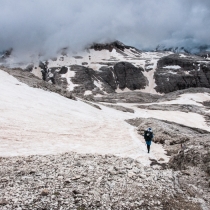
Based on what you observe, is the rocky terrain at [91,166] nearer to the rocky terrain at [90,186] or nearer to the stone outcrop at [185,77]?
the rocky terrain at [90,186]

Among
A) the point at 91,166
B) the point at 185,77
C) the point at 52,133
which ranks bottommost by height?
the point at 52,133

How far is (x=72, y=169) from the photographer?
14.0m

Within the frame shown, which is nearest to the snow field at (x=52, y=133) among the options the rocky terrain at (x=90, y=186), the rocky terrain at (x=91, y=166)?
the rocky terrain at (x=91, y=166)

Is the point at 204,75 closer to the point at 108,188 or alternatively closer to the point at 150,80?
the point at 150,80

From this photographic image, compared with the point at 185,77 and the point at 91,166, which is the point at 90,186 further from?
the point at 185,77

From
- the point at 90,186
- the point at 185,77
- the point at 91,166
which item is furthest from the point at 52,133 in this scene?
the point at 185,77

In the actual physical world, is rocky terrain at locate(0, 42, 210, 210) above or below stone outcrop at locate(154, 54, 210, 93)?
below

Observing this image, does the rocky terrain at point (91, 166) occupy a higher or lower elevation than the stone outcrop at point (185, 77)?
lower

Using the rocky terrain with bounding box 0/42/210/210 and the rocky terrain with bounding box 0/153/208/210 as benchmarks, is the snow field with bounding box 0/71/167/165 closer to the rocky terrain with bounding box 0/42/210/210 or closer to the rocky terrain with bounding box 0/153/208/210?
the rocky terrain with bounding box 0/42/210/210

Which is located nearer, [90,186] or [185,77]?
[90,186]

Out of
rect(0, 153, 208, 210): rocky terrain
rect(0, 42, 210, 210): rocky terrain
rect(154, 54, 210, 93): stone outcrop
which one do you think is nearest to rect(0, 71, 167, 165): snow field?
rect(0, 42, 210, 210): rocky terrain

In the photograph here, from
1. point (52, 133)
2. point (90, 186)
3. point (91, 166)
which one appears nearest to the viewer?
point (90, 186)

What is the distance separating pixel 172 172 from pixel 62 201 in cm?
722

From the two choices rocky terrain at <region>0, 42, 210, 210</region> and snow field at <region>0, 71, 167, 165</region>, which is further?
snow field at <region>0, 71, 167, 165</region>
